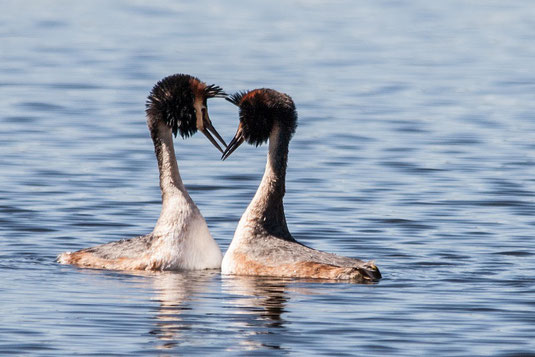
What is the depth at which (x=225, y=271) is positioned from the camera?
1652 cm

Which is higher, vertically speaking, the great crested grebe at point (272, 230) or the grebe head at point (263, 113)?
the grebe head at point (263, 113)

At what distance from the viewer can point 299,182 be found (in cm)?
2347

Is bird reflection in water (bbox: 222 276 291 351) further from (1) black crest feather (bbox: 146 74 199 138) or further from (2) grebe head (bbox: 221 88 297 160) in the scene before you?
(1) black crest feather (bbox: 146 74 199 138)

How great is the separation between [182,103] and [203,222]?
1395 millimetres

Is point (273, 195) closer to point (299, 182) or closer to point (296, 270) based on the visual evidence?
point (296, 270)

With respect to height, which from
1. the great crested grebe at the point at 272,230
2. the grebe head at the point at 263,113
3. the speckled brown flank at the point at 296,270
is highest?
the grebe head at the point at 263,113

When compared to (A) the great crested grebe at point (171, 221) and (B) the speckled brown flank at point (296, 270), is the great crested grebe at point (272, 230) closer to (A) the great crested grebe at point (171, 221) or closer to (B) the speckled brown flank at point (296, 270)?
(B) the speckled brown flank at point (296, 270)

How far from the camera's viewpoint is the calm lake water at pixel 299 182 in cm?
1397

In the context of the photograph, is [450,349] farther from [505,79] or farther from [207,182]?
[505,79]

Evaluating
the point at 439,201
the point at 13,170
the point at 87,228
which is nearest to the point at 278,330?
the point at 87,228

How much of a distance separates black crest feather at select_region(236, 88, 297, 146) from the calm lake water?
1.70 metres

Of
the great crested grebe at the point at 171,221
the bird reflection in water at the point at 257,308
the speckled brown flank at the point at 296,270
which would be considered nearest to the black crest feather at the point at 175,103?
the great crested grebe at the point at 171,221

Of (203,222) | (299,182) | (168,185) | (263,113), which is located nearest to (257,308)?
(203,222)

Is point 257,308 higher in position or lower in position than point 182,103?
lower
